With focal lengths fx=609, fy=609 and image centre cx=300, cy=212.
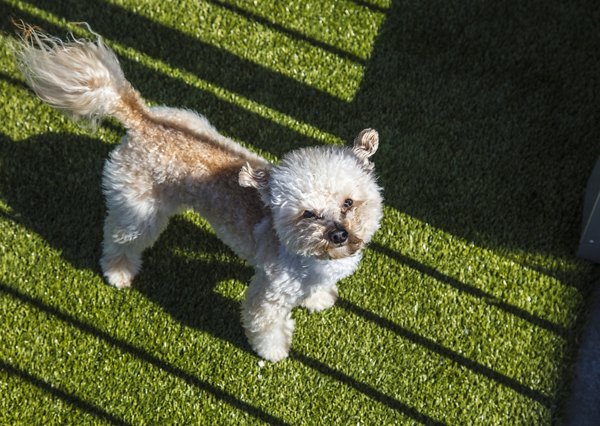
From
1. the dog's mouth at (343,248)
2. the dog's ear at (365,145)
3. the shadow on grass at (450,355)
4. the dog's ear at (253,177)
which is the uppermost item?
the dog's ear at (365,145)

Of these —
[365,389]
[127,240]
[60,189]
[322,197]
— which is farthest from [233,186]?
[60,189]

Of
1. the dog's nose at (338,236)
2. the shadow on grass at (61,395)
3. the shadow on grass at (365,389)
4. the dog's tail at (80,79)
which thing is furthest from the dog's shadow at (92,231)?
the dog's nose at (338,236)

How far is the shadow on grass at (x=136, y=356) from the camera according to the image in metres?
3.87

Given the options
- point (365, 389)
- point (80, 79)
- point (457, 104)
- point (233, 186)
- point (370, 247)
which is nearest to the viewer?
point (80, 79)

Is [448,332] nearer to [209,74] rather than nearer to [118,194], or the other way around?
[118,194]

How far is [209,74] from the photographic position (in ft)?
15.8

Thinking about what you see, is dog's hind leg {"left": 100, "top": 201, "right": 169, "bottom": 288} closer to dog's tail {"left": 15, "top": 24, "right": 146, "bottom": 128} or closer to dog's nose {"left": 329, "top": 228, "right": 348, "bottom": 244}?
dog's tail {"left": 15, "top": 24, "right": 146, "bottom": 128}

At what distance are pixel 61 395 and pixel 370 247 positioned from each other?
2.24 meters

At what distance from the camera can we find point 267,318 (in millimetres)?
3549

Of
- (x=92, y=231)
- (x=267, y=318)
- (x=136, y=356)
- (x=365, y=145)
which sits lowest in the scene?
(x=136, y=356)

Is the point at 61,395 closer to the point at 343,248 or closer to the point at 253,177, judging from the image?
the point at 253,177

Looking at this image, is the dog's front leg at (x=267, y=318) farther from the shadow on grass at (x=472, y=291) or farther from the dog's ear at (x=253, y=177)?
the shadow on grass at (x=472, y=291)

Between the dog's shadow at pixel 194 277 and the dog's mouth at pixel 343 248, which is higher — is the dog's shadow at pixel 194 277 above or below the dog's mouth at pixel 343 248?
below

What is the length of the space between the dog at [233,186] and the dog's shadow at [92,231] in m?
0.47
